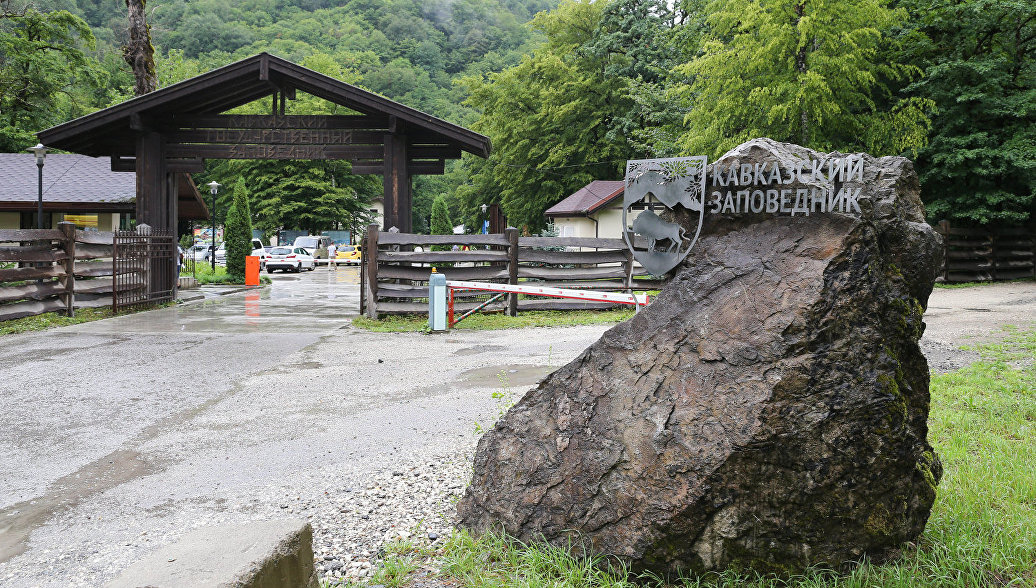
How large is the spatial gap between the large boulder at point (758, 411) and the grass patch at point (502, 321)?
9.25m

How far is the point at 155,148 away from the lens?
57.4 feet

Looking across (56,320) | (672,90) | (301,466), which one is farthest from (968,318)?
(56,320)

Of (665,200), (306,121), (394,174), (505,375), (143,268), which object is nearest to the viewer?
(665,200)

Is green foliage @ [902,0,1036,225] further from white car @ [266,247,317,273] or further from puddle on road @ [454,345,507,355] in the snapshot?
white car @ [266,247,317,273]

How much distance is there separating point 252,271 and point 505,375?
801 inches

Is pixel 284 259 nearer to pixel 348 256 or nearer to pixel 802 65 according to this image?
pixel 348 256

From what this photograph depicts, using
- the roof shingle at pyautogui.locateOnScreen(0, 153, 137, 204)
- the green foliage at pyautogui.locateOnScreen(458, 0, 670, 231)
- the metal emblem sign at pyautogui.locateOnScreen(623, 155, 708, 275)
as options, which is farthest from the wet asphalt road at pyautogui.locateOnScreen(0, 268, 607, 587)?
the green foliage at pyautogui.locateOnScreen(458, 0, 670, 231)

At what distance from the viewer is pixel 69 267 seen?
1402cm

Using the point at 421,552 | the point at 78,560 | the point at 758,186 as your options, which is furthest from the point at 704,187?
the point at 78,560

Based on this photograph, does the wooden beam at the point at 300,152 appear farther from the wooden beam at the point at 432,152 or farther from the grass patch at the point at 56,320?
the grass patch at the point at 56,320

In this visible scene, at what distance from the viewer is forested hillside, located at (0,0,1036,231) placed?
66.5 ft

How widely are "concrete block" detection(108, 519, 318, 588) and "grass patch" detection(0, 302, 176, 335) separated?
11369mm

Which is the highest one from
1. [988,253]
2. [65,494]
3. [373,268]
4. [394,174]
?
[394,174]

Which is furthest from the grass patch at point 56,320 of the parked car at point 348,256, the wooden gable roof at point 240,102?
the parked car at point 348,256
